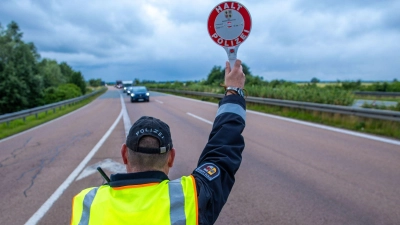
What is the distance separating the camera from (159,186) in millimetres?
1683

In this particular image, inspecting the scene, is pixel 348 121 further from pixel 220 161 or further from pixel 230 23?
pixel 220 161

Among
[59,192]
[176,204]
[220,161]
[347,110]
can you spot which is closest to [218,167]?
[220,161]

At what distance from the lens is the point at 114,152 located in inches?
356

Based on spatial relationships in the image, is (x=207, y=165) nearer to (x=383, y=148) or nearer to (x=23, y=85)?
(x=383, y=148)

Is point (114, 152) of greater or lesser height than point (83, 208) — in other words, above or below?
below

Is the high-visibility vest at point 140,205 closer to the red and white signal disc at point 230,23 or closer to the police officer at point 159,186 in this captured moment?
the police officer at point 159,186

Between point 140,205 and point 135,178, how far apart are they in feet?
0.51

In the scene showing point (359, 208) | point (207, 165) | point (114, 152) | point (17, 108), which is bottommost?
point (17, 108)

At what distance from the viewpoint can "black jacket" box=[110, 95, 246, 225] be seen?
5.67 ft

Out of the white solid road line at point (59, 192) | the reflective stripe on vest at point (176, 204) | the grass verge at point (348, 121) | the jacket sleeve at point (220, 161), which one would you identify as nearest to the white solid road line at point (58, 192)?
the white solid road line at point (59, 192)

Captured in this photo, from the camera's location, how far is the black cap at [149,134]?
1808 millimetres

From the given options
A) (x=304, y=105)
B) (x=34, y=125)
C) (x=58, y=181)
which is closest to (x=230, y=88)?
(x=58, y=181)

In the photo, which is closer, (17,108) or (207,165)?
(207,165)

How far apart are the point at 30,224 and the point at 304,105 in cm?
1296
